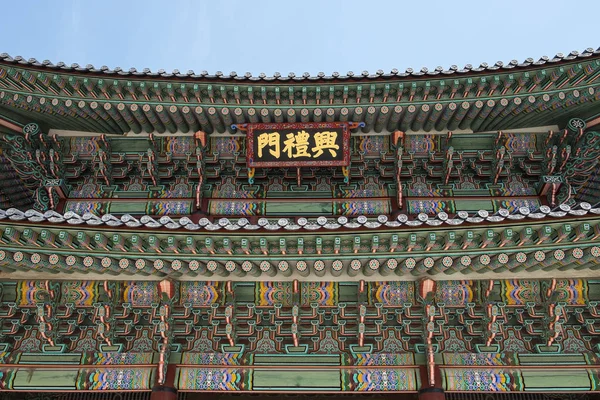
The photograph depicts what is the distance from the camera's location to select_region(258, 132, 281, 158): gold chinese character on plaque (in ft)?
31.5

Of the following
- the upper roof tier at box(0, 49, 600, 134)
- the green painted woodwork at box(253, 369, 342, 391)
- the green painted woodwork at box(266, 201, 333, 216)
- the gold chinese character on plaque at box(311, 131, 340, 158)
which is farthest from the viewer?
the green painted woodwork at box(266, 201, 333, 216)

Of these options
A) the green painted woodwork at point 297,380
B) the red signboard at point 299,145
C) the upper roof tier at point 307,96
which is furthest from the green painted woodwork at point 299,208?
the green painted woodwork at point 297,380

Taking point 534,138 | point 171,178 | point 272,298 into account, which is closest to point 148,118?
point 171,178

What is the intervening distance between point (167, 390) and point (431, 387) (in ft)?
13.2

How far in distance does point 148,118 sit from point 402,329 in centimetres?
659

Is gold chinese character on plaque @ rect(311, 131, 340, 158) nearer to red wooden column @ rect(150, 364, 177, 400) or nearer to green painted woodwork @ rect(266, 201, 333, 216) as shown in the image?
green painted woodwork @ rect(266, 201, 333, 216)

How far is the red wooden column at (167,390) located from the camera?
695 cm

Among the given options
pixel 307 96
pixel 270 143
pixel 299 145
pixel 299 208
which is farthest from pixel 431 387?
pixel 307 96

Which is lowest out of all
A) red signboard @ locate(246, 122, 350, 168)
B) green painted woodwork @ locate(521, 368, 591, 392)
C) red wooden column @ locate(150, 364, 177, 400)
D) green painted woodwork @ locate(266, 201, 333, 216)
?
red wooden column @ locate(150, 364, 177, 400)

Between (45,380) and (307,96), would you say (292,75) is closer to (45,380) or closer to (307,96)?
(307,96)

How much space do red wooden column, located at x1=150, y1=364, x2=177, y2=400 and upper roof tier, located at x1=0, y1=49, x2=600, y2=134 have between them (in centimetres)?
510

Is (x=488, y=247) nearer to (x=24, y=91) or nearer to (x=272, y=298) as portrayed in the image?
(x=272, y=298)

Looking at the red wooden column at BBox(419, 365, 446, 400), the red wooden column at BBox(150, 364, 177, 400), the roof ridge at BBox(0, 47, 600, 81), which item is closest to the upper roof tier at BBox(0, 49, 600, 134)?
the roof ridge at BBox(0, 47, 600, 81)

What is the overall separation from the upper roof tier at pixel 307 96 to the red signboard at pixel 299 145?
0.20 metres
